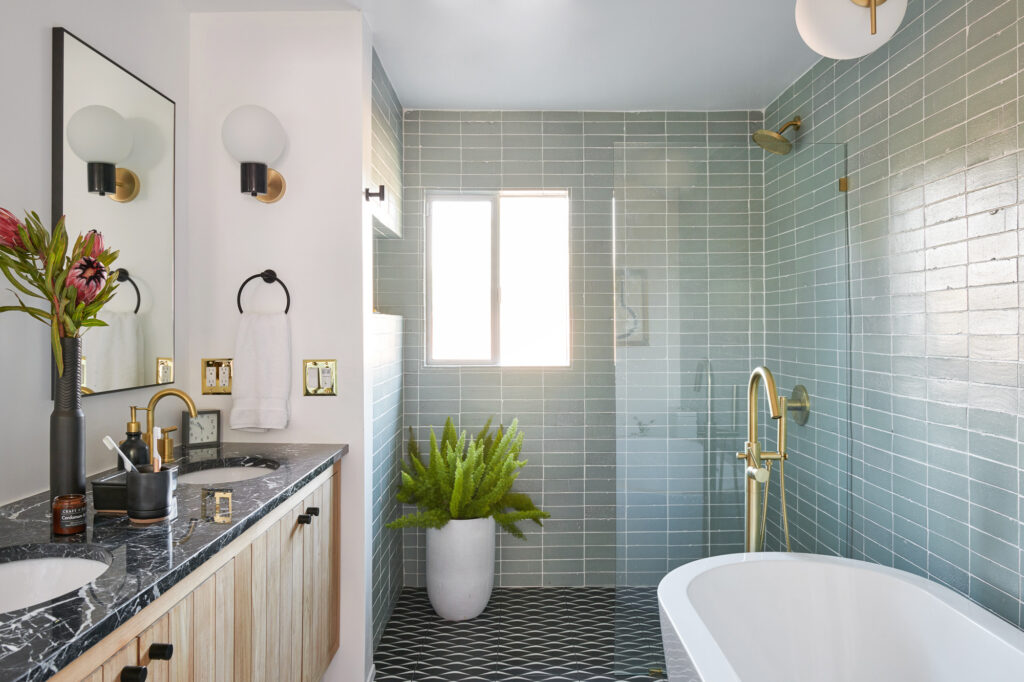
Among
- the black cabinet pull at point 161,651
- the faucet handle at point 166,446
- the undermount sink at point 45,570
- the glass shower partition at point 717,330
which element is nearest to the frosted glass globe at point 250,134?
the faucet handle at point 166,446

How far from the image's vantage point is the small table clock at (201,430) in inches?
92.6

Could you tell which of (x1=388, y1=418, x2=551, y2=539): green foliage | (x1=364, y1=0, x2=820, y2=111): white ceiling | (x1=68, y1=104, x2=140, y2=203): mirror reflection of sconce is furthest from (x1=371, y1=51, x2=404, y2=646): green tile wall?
(x1=68, y1=104, x2=140, y2=203): mirror reflection of sconce

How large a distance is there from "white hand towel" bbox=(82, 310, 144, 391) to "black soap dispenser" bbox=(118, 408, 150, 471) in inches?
11.1

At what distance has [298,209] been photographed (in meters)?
2.51

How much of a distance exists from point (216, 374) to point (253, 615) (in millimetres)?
1120

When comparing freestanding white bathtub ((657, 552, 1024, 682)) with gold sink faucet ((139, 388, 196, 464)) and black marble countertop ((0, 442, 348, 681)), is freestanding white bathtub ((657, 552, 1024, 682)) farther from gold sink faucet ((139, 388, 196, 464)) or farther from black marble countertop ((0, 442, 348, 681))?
gold sink faucet ((139, 388, 196, 464))

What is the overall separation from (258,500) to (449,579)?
1689mm

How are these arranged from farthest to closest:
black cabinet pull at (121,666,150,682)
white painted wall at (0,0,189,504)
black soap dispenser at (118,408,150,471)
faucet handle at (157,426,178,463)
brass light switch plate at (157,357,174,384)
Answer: brass light switch plate at (157,357,174,384), faucet handle at (157,426,178,463), black soap dispenser at (118,408,150,471), white painted wall at (0,0,189,504), black cabinet pull at (121,666,150,682)

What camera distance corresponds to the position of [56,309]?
148 cm

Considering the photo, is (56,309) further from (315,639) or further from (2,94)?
(315,639)

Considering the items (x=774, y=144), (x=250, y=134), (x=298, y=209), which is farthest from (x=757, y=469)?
(x=250, y=134)

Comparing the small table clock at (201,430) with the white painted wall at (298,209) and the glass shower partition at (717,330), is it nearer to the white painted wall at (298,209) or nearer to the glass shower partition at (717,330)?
the white painted wall at (298,209)

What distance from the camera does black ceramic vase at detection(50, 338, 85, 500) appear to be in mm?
1468

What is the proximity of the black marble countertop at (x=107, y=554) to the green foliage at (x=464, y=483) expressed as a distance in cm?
122
